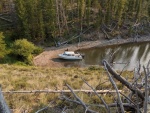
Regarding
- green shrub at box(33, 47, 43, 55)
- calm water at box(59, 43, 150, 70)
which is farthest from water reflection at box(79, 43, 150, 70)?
green shrub at box(33, 47, 43, 55)

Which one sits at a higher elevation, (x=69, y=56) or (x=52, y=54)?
(x=69, y=56)

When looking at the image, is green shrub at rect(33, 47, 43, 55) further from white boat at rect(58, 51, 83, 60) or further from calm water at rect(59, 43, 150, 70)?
calm water at rect(59, 43, 150, 70)

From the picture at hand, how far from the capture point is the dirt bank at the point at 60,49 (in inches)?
941

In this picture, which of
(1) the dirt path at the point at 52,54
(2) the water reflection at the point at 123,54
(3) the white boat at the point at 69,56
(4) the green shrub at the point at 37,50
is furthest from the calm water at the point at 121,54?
→ (4) the green shrub at the point at 37,50

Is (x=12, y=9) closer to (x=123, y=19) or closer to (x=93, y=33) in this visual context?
(x=93, y=33)

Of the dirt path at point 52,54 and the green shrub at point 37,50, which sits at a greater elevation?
the green shrub at point 37,50

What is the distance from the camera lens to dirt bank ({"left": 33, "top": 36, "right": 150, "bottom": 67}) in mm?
23906

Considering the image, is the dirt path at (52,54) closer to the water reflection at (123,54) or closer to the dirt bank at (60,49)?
the dirt bank at (60,49)

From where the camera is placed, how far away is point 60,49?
27312 mm

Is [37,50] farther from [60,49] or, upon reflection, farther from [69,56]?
[69,56]

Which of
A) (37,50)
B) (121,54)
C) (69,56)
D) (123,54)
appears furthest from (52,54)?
(123,54)

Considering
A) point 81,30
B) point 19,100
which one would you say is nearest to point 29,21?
point 81,30

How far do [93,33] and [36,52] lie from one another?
941 centimetres

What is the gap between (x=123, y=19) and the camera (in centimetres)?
3438
